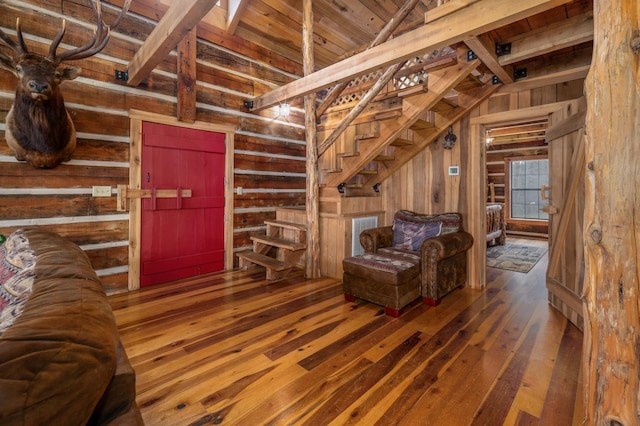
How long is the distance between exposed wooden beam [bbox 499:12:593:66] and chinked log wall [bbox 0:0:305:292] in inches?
123

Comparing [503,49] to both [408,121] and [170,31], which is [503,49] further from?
[170,31]

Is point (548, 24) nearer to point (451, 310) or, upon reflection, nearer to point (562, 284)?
point (562, 284)

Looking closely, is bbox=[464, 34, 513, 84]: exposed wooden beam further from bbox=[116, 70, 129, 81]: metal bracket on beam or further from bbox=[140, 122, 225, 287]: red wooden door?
bbox=[116, 70, 129, 81]: metal bracket on beam

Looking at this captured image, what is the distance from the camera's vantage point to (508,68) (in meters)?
3.00

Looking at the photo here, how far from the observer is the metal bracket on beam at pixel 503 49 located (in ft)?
8.76

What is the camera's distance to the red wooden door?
3330 mm

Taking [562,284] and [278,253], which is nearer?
[562,284]

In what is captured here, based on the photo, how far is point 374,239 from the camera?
343 centimetres

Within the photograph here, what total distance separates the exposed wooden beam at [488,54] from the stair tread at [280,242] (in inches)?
104

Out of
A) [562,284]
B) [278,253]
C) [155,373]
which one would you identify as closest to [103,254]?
[155,373]

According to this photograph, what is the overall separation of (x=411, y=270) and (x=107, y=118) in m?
3.42

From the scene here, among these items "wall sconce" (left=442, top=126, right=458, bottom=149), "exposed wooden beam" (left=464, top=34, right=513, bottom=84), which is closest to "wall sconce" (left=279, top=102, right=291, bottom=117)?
"wall sconce" (left=442, top=126, right=458, bottom=149)

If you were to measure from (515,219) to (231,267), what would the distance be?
24.0 feet

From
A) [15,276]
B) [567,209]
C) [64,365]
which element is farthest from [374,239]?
[64,365]
